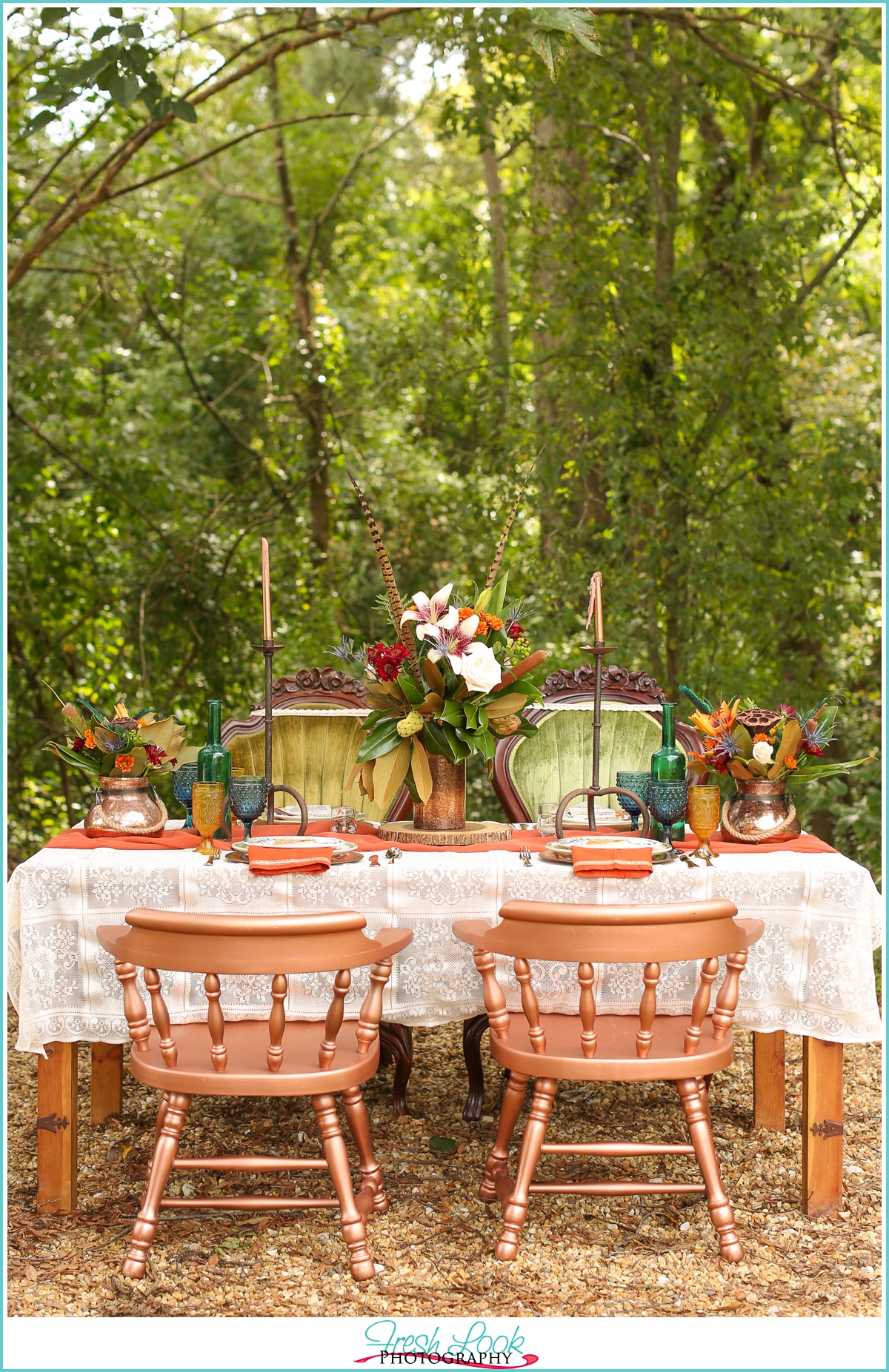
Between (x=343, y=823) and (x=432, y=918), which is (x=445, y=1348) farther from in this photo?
(x=343, y=823)

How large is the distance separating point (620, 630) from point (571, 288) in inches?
54.7

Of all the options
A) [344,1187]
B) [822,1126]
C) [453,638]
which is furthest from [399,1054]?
[453,638]

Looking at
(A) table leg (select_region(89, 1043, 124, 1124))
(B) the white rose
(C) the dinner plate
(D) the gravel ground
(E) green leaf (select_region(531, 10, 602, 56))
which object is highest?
(E) green leaf (select_region(531, 10, 602, 56))

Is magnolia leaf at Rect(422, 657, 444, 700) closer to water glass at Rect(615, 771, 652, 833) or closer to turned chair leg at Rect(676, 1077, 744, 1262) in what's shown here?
water glass at Rect(615, 771, 652, 833)

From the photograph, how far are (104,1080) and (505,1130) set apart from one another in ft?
3.69

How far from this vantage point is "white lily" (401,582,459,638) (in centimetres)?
222

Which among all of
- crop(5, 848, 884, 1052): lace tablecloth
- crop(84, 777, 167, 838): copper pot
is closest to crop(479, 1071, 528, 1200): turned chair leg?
crop(5, 848, 884, 1052): lace tablecloth

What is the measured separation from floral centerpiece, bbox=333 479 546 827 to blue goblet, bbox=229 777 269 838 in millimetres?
202

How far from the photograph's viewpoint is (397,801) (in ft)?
10.1

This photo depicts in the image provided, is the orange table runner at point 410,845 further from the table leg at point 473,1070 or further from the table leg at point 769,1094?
the table leg at point 769,1094

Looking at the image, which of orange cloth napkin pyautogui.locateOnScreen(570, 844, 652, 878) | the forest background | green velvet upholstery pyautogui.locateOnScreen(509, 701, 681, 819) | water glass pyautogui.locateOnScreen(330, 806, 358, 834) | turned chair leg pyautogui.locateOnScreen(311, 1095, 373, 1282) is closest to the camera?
turned chair leg pyautogui.locateOnScreen(311, 1095, 373, 1282)

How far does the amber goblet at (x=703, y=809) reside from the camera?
2295mm

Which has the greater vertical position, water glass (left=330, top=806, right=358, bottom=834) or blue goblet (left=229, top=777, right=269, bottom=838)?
blue goblet (left=229, top=777, right=269, bottom=838)

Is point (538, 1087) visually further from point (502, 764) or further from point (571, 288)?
point (571, 288)
